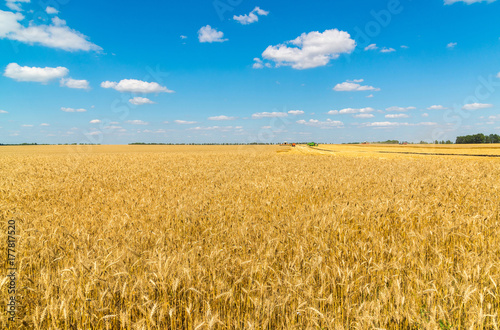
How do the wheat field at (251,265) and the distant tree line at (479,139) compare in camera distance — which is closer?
the wheat field at (251,265)

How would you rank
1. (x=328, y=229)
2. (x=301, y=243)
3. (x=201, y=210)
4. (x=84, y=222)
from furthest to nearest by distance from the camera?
(x=201, y=210)
(x=84, y=222)
(x=328, y=229)
(x=301, y=243)

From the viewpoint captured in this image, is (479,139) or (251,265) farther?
(479,139)

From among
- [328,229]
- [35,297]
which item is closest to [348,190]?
[328,229]

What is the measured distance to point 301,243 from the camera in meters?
3.52

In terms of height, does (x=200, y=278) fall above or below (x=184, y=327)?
above

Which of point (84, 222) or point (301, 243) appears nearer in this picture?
point (301, 243)

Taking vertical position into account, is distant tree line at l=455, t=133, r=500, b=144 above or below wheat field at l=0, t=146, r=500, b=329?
above

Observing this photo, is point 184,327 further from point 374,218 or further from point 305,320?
point 374,218

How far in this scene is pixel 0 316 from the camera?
78.2 inches

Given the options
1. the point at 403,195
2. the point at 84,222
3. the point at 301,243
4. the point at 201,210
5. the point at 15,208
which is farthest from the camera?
the point at 403,195

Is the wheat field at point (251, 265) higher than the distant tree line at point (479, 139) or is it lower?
lower

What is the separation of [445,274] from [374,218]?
201 cm

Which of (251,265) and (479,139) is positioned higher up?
(479,139)

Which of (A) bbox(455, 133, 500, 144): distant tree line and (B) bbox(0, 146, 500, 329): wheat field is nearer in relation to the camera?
(B) bbox(0, 146, 500, 329): wheat field
